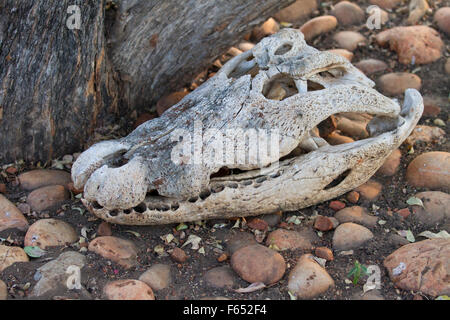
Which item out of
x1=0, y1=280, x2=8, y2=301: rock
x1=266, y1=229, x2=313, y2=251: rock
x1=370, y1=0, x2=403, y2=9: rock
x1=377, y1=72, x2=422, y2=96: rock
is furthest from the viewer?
x1=370, y1=0, x2=403, y2=9: rock

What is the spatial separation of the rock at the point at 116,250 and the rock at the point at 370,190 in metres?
1.56

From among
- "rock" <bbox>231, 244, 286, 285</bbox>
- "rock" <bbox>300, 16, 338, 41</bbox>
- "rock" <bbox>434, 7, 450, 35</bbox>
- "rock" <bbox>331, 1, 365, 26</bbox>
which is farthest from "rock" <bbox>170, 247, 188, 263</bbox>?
"rock" <bbox>434, 7, 450, 35</bbox>

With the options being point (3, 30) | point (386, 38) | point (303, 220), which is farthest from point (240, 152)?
point (386, 38)

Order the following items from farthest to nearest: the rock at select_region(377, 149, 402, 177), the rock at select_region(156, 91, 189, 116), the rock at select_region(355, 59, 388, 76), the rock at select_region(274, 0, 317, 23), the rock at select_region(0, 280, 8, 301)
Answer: the rock at select_region(274, 0, 317, 23)
the rock at select_region(355, 59, 388, 76)
the rock at select_region(156, 91, 189, 116)
the rock at select_region(377, 149, 402, 177)
the rock at select_region(0, 280, 8, 301)

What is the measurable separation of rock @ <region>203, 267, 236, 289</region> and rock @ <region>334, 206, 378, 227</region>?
33.9 inches

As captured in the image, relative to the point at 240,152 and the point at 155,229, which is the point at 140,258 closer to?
the point at 155,229

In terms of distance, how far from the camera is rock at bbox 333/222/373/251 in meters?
3.42

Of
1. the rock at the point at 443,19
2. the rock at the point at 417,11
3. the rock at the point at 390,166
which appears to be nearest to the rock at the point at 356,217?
the rock at the point at 390,166

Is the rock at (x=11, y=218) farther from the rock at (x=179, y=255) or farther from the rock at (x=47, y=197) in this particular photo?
the rock at (x=179, y=255)

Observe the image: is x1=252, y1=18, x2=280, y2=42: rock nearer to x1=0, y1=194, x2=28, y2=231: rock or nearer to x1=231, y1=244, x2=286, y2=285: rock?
x1=231, y1=244, x2=286, y2=285: rock

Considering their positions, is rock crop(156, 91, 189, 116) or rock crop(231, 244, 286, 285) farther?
rock crop(156, 91, 189, 116)

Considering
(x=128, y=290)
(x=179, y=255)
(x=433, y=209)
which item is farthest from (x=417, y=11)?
(x=128, y=290)

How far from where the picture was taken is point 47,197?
3.68 metres

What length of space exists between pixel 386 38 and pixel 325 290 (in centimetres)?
294
